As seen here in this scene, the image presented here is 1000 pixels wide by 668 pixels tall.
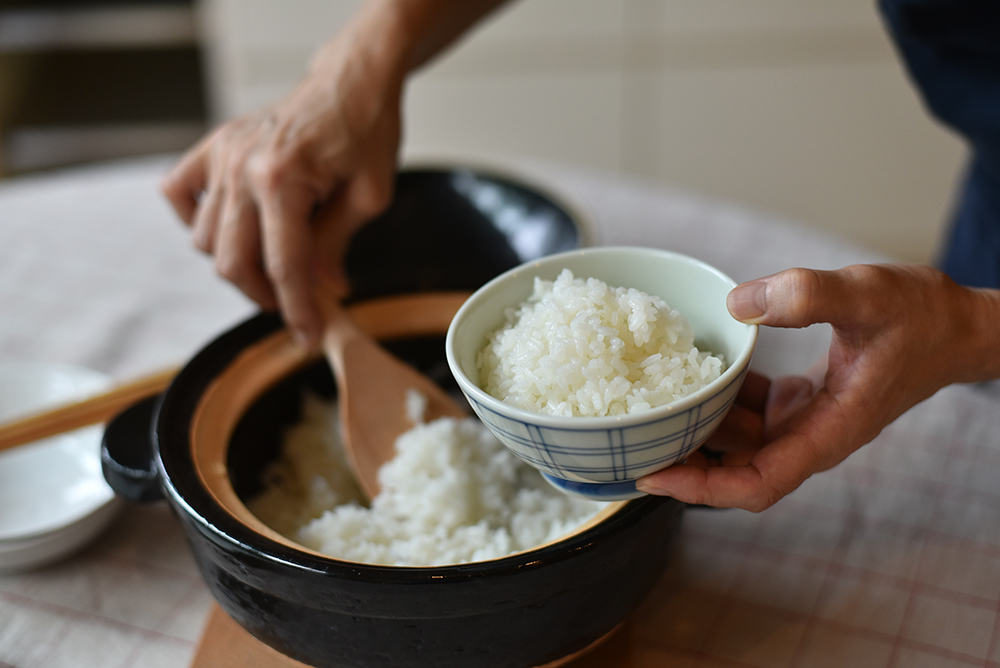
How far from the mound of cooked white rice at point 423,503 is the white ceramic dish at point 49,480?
0.19 metres

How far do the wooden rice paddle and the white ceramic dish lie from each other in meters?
0.27

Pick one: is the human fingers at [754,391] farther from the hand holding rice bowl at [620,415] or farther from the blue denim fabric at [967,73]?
the blue denim fabric at [967,73]

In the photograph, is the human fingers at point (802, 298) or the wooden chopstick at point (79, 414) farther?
the wooden chopstick at point (79, 414)

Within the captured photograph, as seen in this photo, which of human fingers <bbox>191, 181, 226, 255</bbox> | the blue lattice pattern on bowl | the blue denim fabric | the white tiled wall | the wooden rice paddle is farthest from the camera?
the white tiled wall

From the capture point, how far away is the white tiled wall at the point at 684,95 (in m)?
2.69

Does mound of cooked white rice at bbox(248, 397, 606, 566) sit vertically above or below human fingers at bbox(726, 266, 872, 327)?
below

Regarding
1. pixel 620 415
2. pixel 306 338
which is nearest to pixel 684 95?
pixel 306 338

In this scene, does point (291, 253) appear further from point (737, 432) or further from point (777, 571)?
point (777, 571)

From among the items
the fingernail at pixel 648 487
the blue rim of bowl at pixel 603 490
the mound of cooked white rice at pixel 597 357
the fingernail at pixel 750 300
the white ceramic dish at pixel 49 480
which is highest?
the fingernail at pixel 750 300

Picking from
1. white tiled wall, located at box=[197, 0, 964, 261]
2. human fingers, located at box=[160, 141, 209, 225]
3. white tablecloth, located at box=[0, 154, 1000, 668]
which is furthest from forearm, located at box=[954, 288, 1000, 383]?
white tiled wall, located at box=[197, 0, 964, 261]

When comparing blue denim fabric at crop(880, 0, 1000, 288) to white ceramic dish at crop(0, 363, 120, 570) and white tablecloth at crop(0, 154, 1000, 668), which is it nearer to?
white tablecloth at crop(0, 154, 1000, 668)

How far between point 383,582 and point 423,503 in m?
0.20

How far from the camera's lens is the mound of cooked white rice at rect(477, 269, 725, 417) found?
57 cm

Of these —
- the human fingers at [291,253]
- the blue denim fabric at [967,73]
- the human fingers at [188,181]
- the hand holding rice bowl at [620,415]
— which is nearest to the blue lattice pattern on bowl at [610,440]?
the hand holding rice bowl at [620,415]
